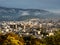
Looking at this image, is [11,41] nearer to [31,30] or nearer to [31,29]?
[31,30]

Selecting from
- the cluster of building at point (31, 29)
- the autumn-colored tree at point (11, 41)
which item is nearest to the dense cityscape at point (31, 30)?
the cluster of building at point (31, 29)

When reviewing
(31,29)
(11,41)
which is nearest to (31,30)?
(31,29)

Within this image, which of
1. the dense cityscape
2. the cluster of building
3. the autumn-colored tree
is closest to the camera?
the autumn-colored tree

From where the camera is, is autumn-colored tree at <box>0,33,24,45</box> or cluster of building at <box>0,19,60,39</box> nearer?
autumn-colored tree at <box>0,33,24,45</box>

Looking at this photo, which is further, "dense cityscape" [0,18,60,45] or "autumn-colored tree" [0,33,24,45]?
"dense cityscape" [0,18,60,45]

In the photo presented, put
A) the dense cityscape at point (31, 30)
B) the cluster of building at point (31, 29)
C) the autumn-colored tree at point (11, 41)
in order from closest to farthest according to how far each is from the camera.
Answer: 1. the autumn-colored tree at point (11, 41)
2. the dense cityscape at point (31, 30)
3. the cluster of building at point (31, 29)

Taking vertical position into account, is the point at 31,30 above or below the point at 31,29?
above

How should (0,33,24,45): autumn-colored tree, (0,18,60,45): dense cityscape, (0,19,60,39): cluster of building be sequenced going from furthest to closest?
(0,19,60,39): cluster of building, (0,18,60,45): dense cityscape, (0,33,24,45): autumn-colored tree

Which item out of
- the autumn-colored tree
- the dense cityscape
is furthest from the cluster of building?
the autumn-colored tree

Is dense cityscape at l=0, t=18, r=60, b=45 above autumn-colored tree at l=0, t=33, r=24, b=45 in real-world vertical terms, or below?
below

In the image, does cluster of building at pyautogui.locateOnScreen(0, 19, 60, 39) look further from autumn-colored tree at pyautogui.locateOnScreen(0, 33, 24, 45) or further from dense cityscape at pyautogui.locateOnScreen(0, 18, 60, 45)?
autumn-colored tree at pyautogui.locateOnScreen(0, 33, 24, 45)

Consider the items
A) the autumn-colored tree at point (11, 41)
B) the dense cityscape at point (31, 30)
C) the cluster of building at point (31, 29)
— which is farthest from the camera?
the cluster of building at point (31, 29)

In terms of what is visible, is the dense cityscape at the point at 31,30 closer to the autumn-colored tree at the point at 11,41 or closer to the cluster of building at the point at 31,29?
the cluster of building at the point at 31,29
